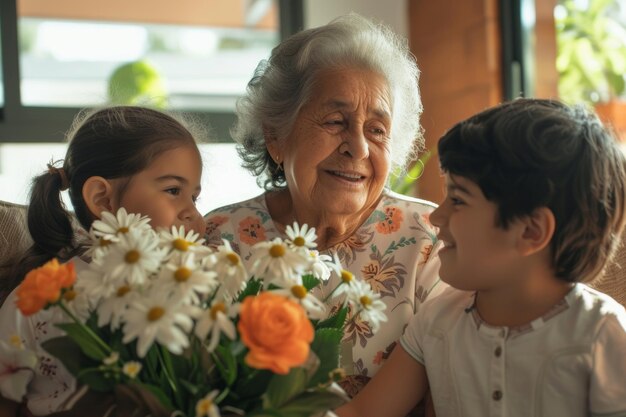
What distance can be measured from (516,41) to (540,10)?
7.2 inches

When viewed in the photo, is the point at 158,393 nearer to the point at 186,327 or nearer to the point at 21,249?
the point at 186,327

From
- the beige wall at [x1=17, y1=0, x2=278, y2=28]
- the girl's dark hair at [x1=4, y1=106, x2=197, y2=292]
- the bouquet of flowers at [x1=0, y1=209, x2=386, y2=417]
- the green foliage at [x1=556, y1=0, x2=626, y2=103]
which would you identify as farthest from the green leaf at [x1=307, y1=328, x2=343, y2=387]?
the beige wall at [x1=17, y1=0, x2=278, y2=28]

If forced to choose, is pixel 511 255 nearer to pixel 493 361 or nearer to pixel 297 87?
pixel 493 361

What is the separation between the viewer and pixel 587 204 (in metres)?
1.30

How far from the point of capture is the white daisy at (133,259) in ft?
3.22

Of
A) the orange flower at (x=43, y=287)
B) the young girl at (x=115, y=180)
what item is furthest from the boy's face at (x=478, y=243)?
the orange flower at (x=43, y=287)

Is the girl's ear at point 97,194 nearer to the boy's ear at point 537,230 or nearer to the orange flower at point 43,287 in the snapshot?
the orange flower at point 43,287

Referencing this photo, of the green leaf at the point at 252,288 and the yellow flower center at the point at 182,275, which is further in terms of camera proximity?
the green leaf at the point at 252,288

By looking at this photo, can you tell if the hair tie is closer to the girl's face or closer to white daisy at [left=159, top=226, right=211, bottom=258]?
the girl's face

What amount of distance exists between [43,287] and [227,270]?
0.75 feet

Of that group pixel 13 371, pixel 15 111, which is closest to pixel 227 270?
pixel 13 371

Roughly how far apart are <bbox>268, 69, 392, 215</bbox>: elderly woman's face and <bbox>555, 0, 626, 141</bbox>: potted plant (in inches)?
79.6

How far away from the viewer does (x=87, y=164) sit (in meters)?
1.65

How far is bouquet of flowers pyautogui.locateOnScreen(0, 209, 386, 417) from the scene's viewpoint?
945 mm
